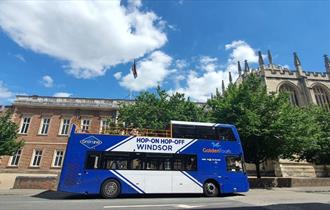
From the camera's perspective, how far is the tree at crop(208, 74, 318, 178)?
17891 mm

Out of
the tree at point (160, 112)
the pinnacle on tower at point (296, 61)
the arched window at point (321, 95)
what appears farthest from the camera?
the pinnacle on tower at point (296, 61)

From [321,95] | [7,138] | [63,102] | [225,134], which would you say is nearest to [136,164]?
[225,134]

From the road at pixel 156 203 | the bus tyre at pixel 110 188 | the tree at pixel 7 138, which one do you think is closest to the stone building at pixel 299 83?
the road at pixel 156 203

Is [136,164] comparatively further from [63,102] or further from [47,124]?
[47,124]

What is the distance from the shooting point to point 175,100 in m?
24.6

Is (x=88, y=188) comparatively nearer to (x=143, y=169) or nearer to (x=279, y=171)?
(x=143, y=169)

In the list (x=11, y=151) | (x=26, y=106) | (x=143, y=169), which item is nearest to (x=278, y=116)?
(x=143, y=169)

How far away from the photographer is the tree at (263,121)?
704 inches

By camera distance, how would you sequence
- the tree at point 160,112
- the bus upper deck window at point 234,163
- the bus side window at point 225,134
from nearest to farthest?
the bus upper deck window at point 234,163 → the bus side window at point 225,134 → the tree at point 160,112

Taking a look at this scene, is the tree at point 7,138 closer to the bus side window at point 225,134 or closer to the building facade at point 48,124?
the building facade at point 48,124

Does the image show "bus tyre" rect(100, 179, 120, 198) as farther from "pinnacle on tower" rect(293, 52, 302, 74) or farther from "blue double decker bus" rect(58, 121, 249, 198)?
"pinnacle on tower" rect(293, 52, 302, 74)

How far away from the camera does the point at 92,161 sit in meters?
11.6

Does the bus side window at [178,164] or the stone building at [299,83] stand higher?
the stone building at [299,83]

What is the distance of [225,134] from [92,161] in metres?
7.60
